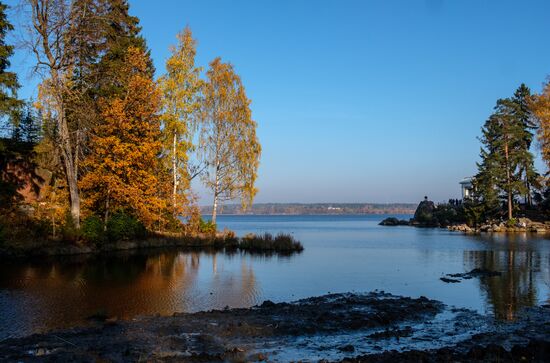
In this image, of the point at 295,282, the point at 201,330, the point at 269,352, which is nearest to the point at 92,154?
the point at 295,282

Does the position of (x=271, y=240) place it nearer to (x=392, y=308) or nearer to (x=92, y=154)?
(x=92, y=154)

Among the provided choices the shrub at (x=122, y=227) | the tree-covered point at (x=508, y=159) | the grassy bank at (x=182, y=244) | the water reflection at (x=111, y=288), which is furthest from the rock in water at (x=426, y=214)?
A: the water reflection at (x=111, y=288)

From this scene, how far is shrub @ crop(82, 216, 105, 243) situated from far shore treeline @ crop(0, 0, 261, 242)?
73 mm

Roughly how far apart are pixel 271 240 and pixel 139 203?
1027 cm

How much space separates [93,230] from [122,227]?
226 centimetres

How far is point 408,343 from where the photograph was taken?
33.2ft

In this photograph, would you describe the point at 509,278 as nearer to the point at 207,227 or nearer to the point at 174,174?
the point at 174,174

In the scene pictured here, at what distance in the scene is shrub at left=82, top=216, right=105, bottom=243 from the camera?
29.3m

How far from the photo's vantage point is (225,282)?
19469 millimetres

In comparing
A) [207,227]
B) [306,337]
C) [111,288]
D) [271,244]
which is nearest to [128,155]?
[207,227]

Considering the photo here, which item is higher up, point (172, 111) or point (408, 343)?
point (172, 111)

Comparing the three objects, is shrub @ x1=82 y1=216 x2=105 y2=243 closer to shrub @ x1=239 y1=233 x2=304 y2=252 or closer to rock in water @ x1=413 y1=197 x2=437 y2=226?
shrub @ x1=239 y1=233 x2=304 y2=252

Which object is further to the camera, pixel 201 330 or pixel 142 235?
pixel 142 235

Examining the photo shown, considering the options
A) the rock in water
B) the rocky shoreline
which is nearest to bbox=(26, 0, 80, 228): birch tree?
the rocky shoreline
